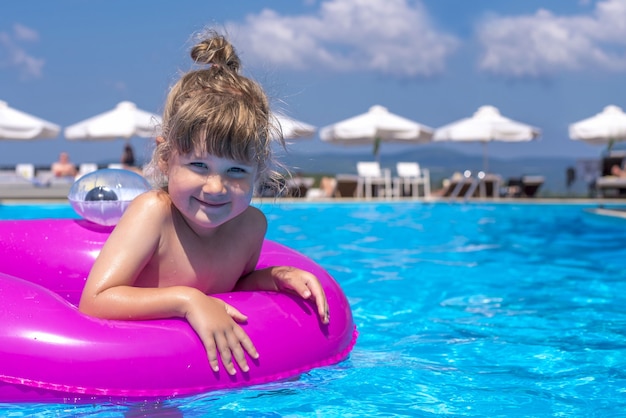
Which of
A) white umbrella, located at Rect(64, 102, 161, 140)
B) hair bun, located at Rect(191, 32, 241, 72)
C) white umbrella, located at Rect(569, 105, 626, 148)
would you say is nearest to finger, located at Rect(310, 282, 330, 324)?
hair bun, located at Rect(191, 32, 241, 72)

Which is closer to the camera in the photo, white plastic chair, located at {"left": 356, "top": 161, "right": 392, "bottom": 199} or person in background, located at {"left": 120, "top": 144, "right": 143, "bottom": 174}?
person in background, located at {"left": 120, "top": 144, "right": 143, "bottom": 174}

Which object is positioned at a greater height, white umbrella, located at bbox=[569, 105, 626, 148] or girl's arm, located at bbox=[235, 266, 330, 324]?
white umbrella, located at bbox=[569, 105, 626, 148]

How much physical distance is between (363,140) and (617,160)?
605 cm

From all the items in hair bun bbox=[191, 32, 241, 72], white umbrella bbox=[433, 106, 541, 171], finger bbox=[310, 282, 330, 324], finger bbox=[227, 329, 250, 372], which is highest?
white umbrella bbox=[433, 106, 541, 171]

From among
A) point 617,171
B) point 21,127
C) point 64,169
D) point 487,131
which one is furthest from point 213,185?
point 487,131

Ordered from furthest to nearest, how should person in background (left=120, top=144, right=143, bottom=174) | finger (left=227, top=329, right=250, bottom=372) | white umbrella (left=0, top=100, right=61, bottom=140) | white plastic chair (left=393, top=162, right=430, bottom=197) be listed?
white plastic chair (left=393, top=162, right=430, bottom=197) → white umbrella (left=0, top=100, right=61, bottom=140) → person in background (left=120, top=144, right=143, bottom=174) → finger (left=227, top=329, right=250, bottom=372)

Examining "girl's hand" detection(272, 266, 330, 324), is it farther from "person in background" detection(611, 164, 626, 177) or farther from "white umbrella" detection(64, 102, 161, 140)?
"white umbrella" detection(64, 102, 161, 140)

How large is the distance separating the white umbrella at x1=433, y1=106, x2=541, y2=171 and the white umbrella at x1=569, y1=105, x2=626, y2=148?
104 cm

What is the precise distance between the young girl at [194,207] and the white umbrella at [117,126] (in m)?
16.3

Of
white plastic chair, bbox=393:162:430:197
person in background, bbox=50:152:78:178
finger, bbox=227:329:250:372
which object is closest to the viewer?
finger, bbox=227:329:250:372

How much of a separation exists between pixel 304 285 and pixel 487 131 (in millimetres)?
17229

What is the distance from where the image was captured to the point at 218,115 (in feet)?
7.27

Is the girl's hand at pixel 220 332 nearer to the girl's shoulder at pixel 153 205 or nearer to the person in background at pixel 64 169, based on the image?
the girl's shoulder at pixel 153 205

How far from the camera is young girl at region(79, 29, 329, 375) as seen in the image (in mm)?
2219
